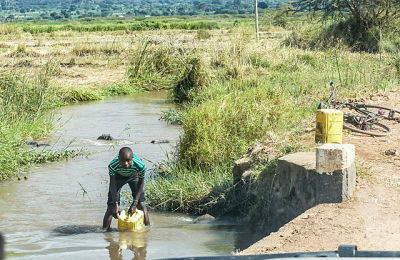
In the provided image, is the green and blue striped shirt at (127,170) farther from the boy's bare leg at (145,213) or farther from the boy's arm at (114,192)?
the boy's bare leg at (145,213)

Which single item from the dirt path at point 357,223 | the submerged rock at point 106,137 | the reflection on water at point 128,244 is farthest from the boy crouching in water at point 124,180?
the submerged rock at point 106,137

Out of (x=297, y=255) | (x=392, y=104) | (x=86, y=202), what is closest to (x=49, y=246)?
(x=86, y=202)

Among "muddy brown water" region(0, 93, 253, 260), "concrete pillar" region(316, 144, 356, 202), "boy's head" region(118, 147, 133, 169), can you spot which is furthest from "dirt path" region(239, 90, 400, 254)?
"boy's head" region(118, 147, 133, 169)

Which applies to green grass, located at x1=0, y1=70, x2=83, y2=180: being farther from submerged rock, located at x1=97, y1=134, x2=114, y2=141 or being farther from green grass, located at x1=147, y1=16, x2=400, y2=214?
green grass, located at x1=147, y1=16, x2=400, y2=214

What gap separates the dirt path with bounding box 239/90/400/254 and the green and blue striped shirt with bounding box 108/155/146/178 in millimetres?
1867

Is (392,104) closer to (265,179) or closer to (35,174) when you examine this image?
(265,179)

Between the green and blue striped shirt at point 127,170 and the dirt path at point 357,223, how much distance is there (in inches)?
73.5

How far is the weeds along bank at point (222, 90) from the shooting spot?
8.52 m

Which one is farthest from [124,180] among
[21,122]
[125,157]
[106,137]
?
[106,137]

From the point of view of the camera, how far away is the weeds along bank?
852cm

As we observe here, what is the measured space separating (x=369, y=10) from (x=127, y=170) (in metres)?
18.3

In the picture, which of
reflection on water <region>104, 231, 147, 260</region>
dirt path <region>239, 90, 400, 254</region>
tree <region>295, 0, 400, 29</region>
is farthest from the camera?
tree <region>295, 0, 400, 29</region>

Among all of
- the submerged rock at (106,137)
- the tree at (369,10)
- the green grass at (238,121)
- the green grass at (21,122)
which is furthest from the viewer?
the tree at (369,10)

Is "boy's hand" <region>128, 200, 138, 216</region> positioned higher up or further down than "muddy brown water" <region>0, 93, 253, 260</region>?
higher up
